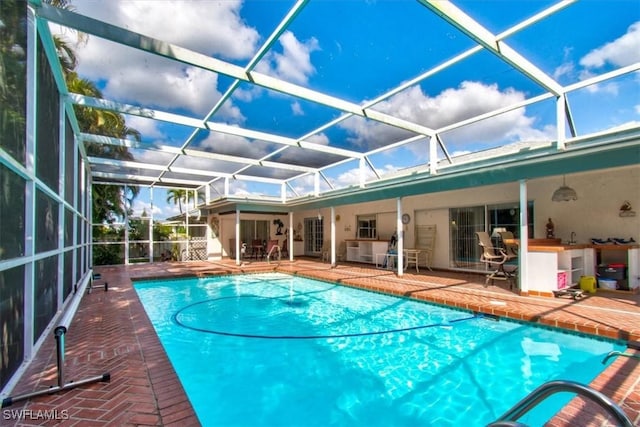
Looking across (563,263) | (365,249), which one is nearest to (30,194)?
(563,263)

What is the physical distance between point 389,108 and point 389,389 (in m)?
4.60

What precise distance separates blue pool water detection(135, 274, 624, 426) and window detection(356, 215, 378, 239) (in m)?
6.67

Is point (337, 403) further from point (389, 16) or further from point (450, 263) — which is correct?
point (450, 263)

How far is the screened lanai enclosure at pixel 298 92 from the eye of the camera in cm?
290

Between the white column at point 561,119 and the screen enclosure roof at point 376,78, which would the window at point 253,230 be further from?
the white column at point 561,119

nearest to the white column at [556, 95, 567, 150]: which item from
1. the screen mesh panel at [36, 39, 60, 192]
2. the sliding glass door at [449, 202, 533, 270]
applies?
the sliding glass door at [449, 202, 533, 270]

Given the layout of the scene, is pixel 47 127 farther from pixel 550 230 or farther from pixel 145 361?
pixel 550 230

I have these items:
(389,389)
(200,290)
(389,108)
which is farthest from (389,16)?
(200,290)

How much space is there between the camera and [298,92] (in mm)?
4902

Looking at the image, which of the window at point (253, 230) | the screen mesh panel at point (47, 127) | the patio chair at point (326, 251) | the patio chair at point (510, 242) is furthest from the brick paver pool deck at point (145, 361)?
the window at point (253, 230)

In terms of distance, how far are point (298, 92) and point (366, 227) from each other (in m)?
9.14

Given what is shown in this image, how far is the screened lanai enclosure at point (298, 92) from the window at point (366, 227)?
4.33 metres
